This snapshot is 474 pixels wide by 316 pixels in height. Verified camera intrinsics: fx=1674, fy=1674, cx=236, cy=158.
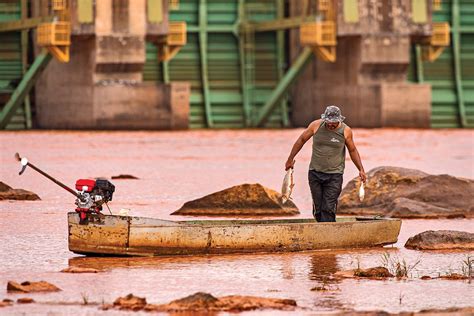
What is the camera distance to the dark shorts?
20094 millimetres

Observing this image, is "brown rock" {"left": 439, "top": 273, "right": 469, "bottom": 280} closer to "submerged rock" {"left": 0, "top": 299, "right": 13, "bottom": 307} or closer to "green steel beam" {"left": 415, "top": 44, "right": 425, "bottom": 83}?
"submerged rock" {"left": 0, "top": 299, "right": 13, "bottom": 307}

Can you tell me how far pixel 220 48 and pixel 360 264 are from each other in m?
46.7

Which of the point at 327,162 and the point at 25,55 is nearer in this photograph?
the point at 327,162

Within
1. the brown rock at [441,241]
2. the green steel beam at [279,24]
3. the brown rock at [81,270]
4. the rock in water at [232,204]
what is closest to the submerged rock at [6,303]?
the brown rock at [81,270]

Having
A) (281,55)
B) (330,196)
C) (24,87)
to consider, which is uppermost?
(330,196)

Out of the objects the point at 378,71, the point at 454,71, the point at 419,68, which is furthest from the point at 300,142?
the point at 454,71

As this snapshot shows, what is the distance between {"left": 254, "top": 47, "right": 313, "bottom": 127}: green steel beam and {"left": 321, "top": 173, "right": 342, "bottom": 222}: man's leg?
40107 mm

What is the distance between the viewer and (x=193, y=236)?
18.6 meters

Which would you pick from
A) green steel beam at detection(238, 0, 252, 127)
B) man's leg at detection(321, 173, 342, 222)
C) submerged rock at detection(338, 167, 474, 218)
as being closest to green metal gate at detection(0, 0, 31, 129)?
green steel beam at detection(238, 0, 252, 127)

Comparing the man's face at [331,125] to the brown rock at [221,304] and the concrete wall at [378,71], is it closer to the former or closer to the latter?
the brown rock at [221,304]

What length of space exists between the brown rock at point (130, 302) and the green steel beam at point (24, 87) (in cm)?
4189

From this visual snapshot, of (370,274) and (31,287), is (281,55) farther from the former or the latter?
(31,287)

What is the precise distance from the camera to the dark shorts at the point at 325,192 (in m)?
20.1

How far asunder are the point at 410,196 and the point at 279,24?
36849mm
